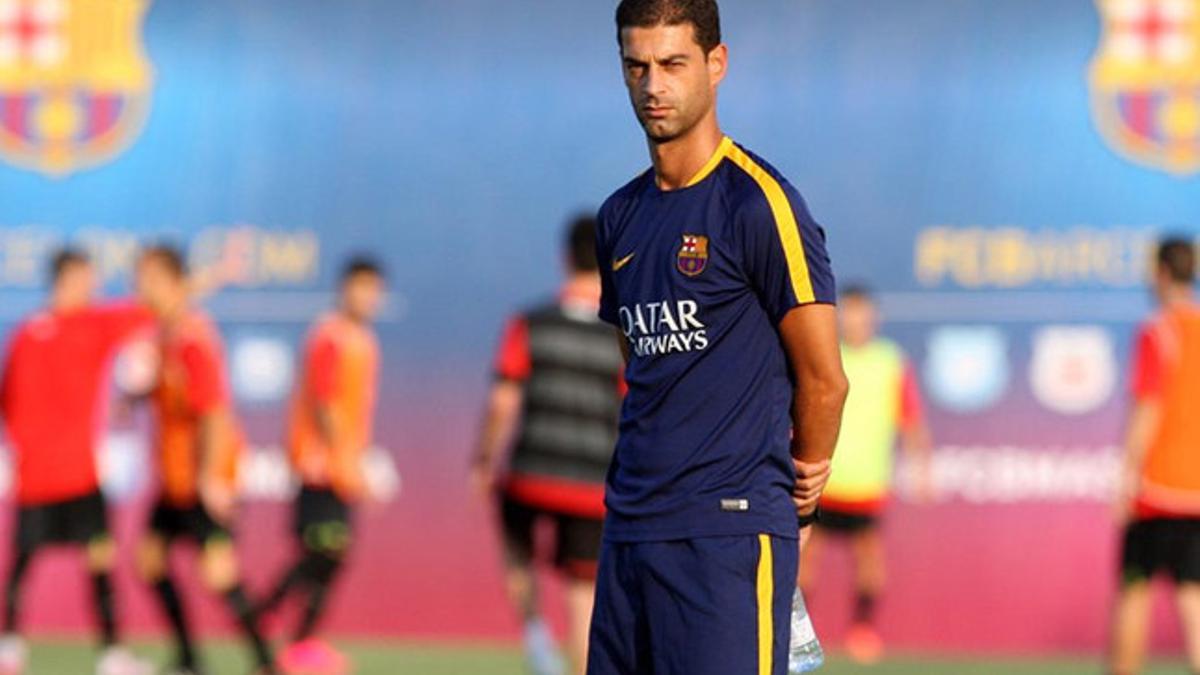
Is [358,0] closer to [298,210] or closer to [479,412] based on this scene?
[298,210]

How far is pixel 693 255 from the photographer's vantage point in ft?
17.4

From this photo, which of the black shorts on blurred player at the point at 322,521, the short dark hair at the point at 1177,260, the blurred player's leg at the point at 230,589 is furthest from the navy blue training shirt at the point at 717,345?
the black shorts on blurred player at the point at 322,521

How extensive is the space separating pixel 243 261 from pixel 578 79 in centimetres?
233

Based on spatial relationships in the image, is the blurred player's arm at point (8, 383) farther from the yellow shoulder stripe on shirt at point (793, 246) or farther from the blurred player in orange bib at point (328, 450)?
the yellow shoulder stripe on shirt at point (793, 246)

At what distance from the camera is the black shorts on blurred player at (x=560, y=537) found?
1027 cm

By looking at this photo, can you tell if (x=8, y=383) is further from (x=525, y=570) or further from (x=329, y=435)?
(x=525, y=570)

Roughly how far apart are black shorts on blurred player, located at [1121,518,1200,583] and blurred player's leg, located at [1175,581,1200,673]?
0.12 ft

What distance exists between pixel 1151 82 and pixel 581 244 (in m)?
5.10

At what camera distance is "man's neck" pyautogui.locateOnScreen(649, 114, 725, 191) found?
→ 535 cm

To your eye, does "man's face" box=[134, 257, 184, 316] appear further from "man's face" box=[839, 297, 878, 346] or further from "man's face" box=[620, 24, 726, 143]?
"man's face" box=[620, 24, 726, 143]

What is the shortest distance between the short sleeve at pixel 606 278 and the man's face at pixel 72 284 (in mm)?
7357

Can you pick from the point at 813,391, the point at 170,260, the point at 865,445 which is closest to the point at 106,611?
the point at 170,260

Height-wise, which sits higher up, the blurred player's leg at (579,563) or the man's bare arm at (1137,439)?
the man's bare arm at (1137,439)

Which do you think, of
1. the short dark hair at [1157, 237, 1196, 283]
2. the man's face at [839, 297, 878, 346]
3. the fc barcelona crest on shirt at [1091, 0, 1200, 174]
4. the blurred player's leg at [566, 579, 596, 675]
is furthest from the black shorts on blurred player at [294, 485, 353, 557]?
the fc barcelona crest on shirt at [1091, 0, 1200, 174]
